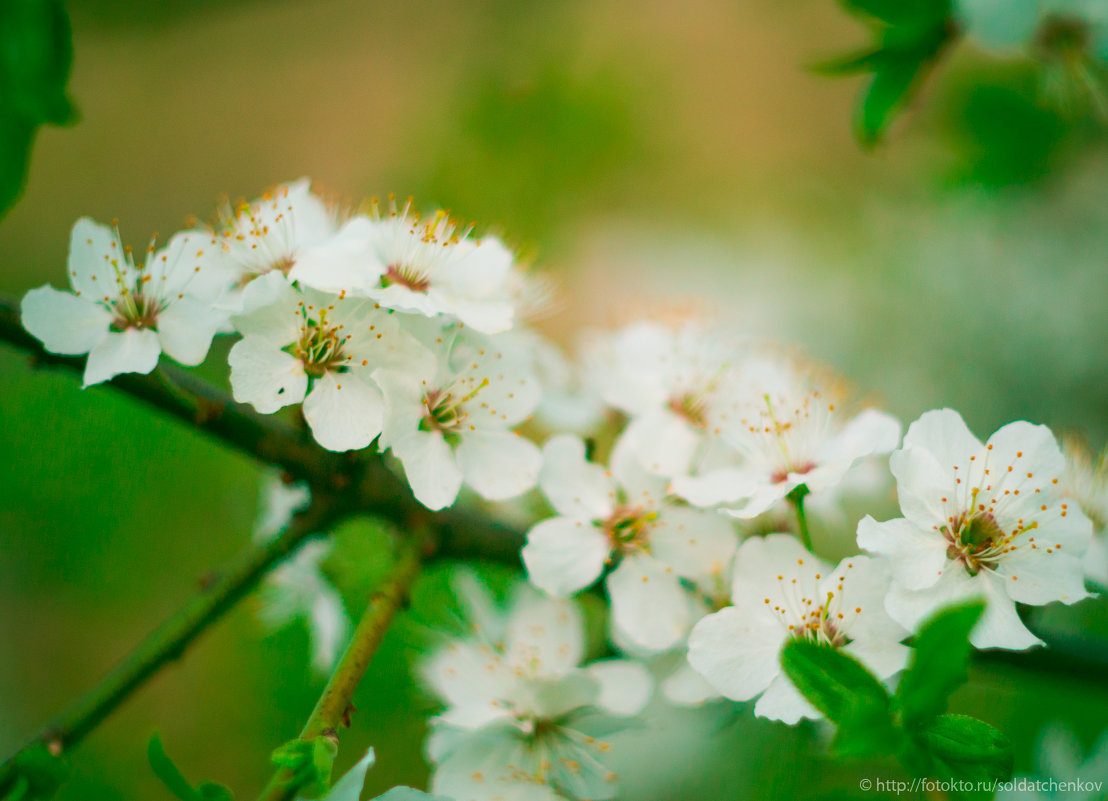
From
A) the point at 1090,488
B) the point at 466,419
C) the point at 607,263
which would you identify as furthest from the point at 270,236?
the point at 607,263

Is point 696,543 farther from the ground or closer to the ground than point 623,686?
farther from the ground

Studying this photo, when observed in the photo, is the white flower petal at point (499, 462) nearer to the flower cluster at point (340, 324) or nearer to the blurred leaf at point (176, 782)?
the flower cluster at point (340, 324)

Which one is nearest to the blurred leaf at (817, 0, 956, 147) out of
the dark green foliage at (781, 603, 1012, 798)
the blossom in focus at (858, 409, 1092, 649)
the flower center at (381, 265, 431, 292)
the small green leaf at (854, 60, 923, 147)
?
the small green leaf at (854, 60, 923, 147)

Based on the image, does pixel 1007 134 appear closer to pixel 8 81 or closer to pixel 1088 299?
pixel 1088 299

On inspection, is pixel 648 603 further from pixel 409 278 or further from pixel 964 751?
pixel 409 278

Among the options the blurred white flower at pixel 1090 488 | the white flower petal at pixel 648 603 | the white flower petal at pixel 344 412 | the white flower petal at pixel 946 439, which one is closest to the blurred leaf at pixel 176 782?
the white flower petal at pixel 344 412

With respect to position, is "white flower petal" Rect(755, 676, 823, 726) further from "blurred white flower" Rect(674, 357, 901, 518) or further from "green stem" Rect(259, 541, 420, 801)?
"green stem" Rect(259, 541, 420, 801)
